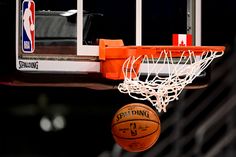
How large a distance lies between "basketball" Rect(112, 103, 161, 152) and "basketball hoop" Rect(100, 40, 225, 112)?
5.9 inches

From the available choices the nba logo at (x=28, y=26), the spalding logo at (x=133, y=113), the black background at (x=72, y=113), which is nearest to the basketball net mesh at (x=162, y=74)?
the spalding logo at (x=133, y=113)

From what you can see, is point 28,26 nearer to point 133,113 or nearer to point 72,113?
point 133,113

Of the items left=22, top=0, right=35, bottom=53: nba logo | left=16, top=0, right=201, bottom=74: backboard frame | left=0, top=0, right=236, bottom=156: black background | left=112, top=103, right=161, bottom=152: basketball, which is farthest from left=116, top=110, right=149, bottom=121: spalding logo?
left=0, top=0, right=236, bottom=156: black background

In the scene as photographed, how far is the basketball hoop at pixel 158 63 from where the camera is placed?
357 cm

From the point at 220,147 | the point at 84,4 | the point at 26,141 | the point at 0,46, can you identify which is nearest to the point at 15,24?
the point at 0,46

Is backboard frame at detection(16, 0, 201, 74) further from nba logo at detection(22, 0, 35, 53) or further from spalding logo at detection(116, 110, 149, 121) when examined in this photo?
spalding logo at detection(116, 110, 149, 121)

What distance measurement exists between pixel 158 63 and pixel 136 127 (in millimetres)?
380

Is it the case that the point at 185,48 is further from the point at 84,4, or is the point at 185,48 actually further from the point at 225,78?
the point at 225,78

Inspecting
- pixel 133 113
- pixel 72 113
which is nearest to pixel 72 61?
pixel 133 113

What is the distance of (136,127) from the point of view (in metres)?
3.81

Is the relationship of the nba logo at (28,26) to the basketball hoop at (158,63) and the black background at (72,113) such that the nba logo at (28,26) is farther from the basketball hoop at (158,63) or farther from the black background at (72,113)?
the black background at (72,113)

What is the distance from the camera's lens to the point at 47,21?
12.4ft

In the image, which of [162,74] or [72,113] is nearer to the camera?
[162,74]

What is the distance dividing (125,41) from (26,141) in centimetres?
410
